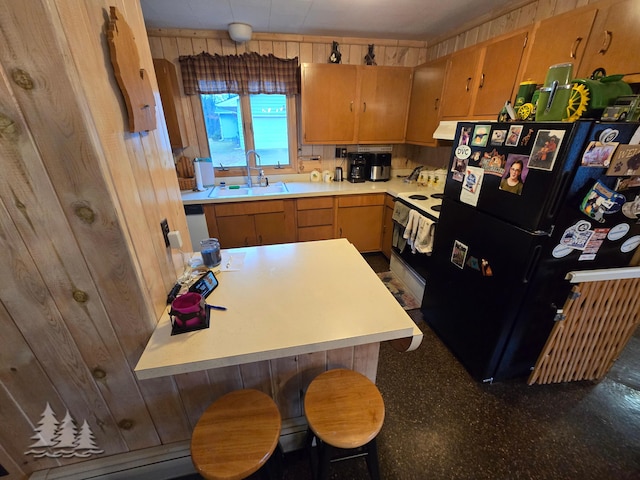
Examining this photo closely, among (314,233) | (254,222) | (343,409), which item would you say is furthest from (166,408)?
(314,233)

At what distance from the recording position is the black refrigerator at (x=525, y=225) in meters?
1.16

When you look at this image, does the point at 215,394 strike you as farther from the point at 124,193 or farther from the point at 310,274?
the point at 124,193

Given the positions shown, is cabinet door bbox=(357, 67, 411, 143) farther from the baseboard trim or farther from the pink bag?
the baseboard trim

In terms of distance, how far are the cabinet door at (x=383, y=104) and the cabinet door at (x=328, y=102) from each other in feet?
0.39

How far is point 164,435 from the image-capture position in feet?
3.79

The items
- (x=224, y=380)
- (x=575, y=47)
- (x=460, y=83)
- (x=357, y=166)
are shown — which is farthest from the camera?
(x=357, y=166)

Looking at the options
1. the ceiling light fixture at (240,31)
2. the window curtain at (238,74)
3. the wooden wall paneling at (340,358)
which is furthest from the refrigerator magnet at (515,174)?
the ceiling light fixture at (240,31)

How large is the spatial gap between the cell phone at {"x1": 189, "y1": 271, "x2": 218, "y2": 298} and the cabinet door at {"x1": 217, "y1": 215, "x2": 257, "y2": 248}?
1.70 meters

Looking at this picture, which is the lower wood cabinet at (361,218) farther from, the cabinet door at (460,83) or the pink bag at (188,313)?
the pink bag at (188,313)

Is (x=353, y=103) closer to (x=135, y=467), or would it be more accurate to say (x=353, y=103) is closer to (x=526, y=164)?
(x=526, y=164)

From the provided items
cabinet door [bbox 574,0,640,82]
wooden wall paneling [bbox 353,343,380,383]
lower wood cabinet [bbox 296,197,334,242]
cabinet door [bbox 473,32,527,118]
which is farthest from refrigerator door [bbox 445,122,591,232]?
lower wood cabinet [bbox 296,197,334,242]

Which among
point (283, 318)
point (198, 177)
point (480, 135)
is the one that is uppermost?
point (480, 135)

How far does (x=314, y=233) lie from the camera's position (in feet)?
10.0

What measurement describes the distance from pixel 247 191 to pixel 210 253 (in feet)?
5.90
